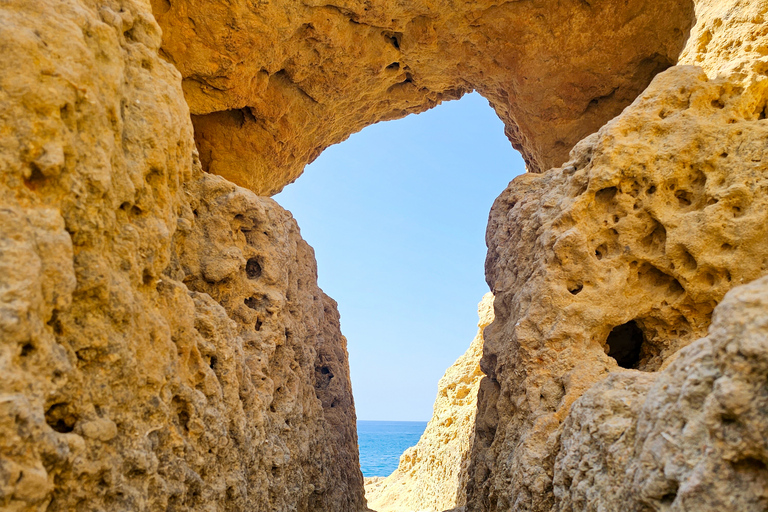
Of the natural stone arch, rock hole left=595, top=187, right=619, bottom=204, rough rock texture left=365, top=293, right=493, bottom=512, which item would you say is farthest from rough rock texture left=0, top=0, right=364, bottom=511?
rough rock texture left=365, top=293, right=493, bottom=512

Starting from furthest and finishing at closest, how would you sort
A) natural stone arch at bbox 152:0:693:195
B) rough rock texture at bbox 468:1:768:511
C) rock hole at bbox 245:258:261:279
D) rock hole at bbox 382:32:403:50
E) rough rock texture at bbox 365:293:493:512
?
1. rough rock texture at bbox 365:293:493:512
2. rock hole at bbox 382:32:403:50
3. natural stone arch at bbox 152:0:693:195
4. rock hole at bbox 245:258:261:279
5. rough rock texture at bbox 468:1:768:511

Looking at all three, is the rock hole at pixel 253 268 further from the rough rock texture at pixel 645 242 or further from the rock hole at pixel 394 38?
the rock hole at pixel 394 38

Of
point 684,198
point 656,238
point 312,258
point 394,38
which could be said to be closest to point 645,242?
point 656,238

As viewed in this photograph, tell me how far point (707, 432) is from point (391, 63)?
329 inches

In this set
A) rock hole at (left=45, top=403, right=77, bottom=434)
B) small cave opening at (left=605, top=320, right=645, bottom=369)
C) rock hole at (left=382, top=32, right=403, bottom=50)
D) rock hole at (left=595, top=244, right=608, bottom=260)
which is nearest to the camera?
rock hole at (left=45, top=403, right=77, bottom=434)

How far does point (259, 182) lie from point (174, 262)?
5.55m

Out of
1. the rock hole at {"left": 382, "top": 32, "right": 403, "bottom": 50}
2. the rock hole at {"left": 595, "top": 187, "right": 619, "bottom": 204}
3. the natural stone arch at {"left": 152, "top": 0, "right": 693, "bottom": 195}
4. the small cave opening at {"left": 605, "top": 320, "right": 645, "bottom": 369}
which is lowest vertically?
the small cave opening at {"left": 605, "top": 320, "right": 645, "bottom": 369}

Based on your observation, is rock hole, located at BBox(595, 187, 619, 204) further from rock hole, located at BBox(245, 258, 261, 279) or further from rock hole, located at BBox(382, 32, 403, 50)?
rock hole, located at BBox(382, 32, 403, 50)

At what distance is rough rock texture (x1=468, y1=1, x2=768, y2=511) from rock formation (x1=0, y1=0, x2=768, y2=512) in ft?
0.08

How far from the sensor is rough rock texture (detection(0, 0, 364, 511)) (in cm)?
291

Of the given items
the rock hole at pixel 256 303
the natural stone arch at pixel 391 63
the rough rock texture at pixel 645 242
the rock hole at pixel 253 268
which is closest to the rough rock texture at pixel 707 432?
the rough rock texture at pixel 645 242

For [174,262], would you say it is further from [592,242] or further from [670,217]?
[670,217]

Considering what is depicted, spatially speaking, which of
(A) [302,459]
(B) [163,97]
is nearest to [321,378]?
(A) [302,459]

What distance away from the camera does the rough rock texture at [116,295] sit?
9.56 feet
